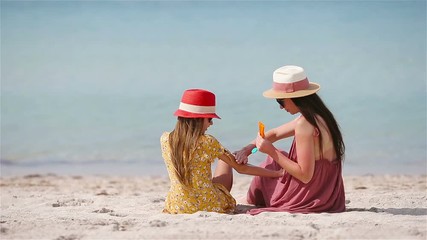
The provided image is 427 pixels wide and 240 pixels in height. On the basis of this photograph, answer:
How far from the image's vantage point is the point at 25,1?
19.7m

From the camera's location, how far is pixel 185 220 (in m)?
4.56

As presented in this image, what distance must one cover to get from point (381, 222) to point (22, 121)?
858cm

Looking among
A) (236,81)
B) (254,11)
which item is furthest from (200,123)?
(254,11)

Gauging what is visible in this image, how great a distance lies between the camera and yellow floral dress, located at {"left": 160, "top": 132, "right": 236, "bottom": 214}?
4.85 m

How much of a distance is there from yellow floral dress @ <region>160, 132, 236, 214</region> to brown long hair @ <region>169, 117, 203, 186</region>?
0.13 feet

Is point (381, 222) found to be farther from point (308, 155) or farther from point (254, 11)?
point (254, 11)

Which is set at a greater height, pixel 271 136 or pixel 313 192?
pixel 271 136

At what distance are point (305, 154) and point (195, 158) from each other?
2.28 feet

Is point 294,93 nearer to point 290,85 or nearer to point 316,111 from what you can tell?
point 290,85

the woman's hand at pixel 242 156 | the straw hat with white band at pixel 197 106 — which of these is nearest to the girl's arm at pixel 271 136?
the woman's hand at pixel 242 156

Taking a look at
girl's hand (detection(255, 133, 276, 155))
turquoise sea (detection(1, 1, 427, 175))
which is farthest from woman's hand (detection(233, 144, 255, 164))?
turquoise sea (detection(1, 1, 427, 175))

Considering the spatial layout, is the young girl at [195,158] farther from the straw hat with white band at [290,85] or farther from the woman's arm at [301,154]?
the straw hat with white band at [290,85]

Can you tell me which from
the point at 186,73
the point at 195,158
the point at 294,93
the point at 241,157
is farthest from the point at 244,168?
the point at 186,73

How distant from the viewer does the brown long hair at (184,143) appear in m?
4.82
